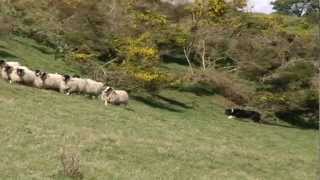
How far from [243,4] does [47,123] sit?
111 feet

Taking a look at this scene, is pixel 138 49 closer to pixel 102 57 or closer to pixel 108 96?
pixel 102 57

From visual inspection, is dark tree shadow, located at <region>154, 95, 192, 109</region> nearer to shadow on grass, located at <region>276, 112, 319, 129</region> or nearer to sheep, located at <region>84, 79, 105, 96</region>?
shadow on grass, located at <region>276, 112, 319, 129</region>

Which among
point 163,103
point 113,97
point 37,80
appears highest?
point 37,80

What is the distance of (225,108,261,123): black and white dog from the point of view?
120ft

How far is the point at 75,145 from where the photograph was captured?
1616cm

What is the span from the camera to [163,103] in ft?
114

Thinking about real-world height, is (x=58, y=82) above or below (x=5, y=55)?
below

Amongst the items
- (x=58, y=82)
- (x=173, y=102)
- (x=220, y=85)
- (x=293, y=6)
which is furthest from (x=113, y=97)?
(x=293, y=6)

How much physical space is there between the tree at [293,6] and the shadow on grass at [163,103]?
5834 cm

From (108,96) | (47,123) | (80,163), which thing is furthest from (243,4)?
(80,163)

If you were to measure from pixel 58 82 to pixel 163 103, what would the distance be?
27.2 ft

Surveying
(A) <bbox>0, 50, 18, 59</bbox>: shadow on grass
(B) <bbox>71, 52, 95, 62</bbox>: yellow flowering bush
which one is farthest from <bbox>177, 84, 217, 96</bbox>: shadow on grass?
(A) <bbox>0, 50, 18, 59</bbox>: shadow on grass

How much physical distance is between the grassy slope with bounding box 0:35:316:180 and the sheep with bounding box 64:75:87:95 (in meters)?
0.81

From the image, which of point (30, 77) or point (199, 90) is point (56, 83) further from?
point (199, 90)
